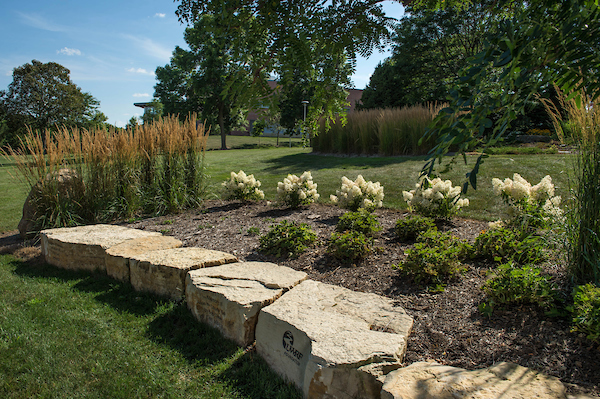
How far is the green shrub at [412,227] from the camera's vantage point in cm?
381

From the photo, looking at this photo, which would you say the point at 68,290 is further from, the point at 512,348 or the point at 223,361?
the point at 512,348

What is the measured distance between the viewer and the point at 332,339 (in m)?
2.16

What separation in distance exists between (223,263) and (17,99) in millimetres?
29977

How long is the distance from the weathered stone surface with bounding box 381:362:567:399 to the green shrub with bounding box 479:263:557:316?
0.55 meters

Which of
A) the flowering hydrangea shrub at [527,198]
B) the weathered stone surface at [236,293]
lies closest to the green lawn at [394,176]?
the flowering hydrangea shrub at [527,198]

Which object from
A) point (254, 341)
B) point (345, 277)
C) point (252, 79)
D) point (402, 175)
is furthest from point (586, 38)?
point (402, 175)

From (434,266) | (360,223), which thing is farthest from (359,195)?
(434,266)

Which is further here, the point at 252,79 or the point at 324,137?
the point at 324,137

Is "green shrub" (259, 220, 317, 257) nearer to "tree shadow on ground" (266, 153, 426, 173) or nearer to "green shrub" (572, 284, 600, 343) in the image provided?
"green shrub" (572, 284, 600, 343)

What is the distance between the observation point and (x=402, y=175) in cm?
813

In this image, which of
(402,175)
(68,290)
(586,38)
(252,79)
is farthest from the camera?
(402,175)

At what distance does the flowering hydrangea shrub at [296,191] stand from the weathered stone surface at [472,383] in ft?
12.5

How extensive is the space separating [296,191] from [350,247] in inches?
88.9

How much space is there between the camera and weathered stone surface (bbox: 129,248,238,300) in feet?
11.3
